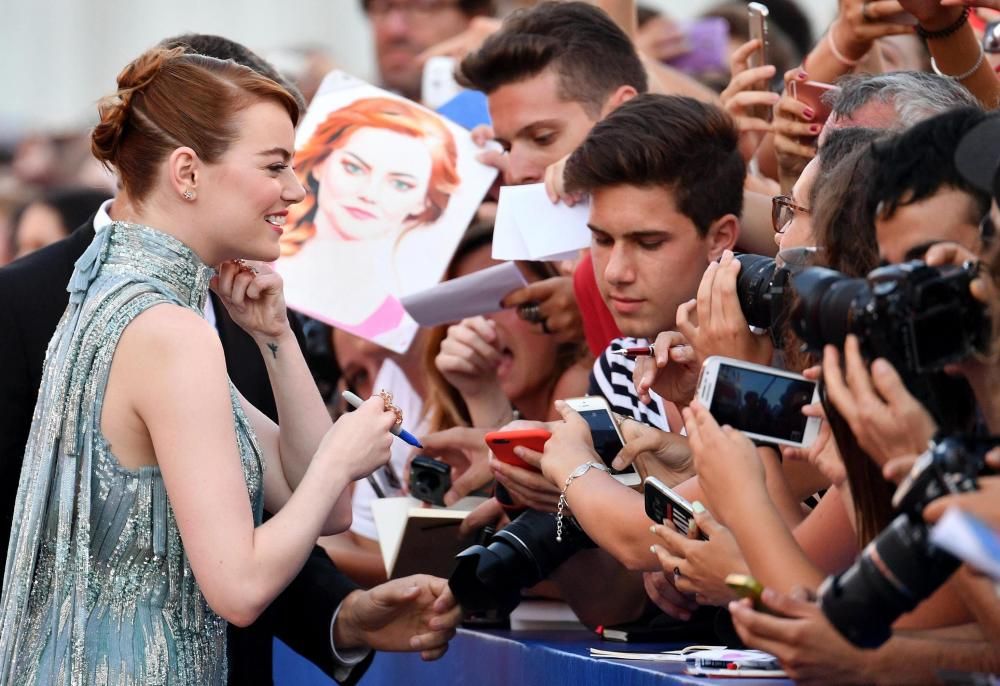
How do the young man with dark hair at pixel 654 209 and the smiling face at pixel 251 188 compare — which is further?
the young man with dark hair at pixel 654 209

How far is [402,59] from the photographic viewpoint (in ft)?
21.9

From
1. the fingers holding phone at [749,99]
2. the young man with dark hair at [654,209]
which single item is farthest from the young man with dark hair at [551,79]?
the young man with dark hair at [654,209]

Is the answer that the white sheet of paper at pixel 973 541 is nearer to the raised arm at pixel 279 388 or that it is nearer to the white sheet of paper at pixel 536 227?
the raised arm at pixel 279 388

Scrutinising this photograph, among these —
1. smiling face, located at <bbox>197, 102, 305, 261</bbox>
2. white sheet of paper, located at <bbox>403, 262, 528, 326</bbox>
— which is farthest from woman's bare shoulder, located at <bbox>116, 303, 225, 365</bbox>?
white sheet of paper, located at <bbox>403, 262, 528, 326</bbox>

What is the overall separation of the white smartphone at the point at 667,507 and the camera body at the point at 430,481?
1.25m

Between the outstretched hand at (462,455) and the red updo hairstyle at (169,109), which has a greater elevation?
the red updo hairstyle at (169,109)

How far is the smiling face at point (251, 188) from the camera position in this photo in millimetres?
3088

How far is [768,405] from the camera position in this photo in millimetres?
2645

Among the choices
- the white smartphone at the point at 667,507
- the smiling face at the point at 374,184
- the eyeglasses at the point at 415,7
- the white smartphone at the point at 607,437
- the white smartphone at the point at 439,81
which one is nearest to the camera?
the white smartphone at the point at 667,507

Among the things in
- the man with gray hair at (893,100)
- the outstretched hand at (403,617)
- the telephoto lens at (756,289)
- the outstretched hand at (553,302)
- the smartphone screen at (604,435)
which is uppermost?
the man with gray hair at (893,100)

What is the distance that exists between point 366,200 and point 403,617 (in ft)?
5.33

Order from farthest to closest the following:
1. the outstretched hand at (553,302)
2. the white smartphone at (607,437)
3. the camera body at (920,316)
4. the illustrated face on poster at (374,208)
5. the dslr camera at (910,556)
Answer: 1. the illustrated face on poster at (374,208)
2. the outstretched hand at (553,302)
3. the white smartphone at (607,437)
4. the camera body at (920,316)
5. the dslr camera at (910,556)

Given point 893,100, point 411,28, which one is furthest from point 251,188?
point 411,28

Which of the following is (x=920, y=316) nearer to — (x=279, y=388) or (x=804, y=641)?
(x=804, y=641)
